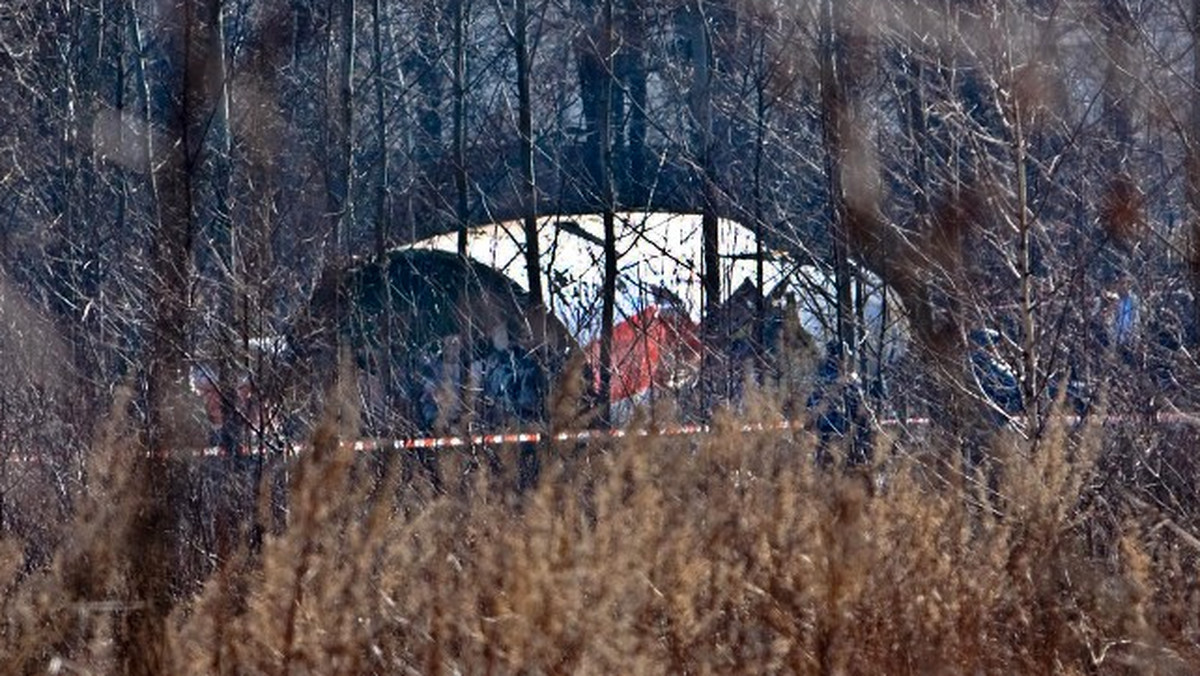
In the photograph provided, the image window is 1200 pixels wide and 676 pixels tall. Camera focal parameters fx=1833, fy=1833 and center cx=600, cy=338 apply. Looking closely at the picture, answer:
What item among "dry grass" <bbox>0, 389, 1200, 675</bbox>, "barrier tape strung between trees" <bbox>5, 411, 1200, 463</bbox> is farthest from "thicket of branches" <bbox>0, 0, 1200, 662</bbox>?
"dry grass" <bbox>0, 389, 1200, 675</bbox>

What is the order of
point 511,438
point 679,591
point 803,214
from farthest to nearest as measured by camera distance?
1. point 803,214
2. point 511,438
3. point 679,591

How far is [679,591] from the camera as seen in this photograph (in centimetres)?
539

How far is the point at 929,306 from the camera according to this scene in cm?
919

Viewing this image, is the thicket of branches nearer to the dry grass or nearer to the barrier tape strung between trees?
the barrier tape strung between trees

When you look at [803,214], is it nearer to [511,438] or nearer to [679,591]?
[511,438]

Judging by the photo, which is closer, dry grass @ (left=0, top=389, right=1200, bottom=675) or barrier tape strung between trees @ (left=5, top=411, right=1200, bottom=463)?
dry grass @ (left=0, top=389, right=1200, bottom=675)

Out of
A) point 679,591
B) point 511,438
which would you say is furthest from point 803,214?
point 679,591

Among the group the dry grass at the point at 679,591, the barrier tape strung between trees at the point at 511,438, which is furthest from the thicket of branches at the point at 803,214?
the dry grass at the point at 679,591

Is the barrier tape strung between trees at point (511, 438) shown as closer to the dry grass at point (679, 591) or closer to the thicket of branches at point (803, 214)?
the thicket of branches at point (803, 214)

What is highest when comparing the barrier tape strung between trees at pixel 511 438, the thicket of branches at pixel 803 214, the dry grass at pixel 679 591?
the thicket of branches at pixel 803 214

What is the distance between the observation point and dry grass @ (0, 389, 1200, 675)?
496cm

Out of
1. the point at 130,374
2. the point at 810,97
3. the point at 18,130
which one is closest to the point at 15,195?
the point at 18,130

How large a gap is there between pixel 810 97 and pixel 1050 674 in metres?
6.39

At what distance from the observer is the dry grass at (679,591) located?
16.3 ft
